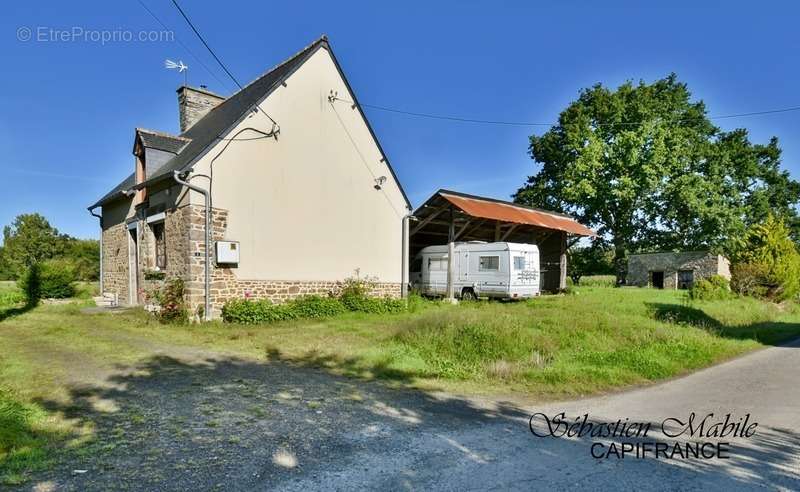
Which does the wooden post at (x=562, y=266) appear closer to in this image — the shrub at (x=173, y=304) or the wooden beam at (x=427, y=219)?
the wooden beam at (x=427, y=219)

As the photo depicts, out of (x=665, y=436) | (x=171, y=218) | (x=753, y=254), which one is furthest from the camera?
(x=753, y=254)

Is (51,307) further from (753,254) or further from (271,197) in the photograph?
(753,254)

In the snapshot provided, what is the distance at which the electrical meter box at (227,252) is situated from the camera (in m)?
12.1

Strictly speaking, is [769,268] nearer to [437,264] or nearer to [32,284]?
[437,264]

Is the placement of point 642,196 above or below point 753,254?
above

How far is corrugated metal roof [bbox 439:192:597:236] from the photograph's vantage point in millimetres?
18156

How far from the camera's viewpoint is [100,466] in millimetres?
3482

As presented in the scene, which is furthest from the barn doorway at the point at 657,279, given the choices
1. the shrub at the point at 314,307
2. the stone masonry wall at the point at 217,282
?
the stone masonry wall at the point at 217,282

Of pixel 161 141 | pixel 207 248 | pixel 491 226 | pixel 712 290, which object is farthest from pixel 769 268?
pixel 161 141

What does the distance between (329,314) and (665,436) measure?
10.4 meters

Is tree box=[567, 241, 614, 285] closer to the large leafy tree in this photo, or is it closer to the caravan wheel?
the large leafy tree

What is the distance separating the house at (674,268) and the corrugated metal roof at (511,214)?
12.9 m

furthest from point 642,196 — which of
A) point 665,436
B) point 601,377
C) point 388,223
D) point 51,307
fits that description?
point 51,307

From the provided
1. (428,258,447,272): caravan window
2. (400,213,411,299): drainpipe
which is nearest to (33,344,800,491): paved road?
(400,213,411,299): drainpipe
